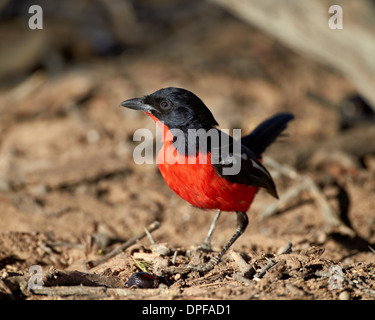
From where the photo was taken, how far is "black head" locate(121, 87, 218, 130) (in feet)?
12.4

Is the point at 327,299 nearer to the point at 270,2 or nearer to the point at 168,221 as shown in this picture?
the point at 168,221

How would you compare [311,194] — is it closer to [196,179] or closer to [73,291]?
[196,179]

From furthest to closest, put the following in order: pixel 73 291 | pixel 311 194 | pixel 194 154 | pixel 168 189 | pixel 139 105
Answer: pixel 168 189 → pixel 311 194 → pixel 139 105 → pixel 194 154 → pixel 73 291

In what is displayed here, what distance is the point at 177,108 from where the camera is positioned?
150 inches

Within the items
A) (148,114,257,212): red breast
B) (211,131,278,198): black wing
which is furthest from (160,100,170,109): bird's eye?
(211,131,278,198): black wing

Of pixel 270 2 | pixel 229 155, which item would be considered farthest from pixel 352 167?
pixel 229 155

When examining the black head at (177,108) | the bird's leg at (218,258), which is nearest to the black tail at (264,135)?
the bird's leg at (218,258)

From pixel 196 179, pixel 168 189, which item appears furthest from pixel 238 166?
pixel 168 189

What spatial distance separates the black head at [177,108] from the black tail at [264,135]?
3.53 feet

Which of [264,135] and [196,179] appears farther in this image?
[264,135]

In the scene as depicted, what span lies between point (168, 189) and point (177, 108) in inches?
109

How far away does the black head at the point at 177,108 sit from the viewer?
379 centimetres

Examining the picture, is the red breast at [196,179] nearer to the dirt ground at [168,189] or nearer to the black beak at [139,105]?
the black beak at [139,105]

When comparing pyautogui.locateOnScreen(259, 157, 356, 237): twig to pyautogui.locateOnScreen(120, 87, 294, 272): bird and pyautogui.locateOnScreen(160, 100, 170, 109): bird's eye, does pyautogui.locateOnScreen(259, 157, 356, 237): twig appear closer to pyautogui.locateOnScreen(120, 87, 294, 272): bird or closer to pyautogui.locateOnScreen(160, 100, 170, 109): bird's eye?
pyautogui.locateOnScreen(120, 87, 294, 272): bird
